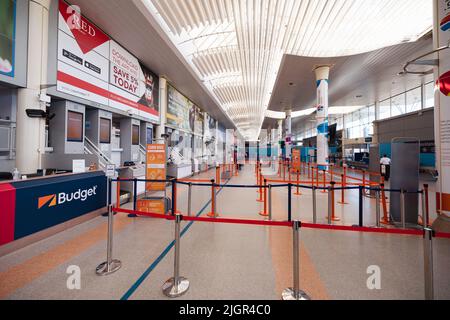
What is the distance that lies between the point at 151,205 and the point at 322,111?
977 cm

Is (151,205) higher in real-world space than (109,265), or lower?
higher

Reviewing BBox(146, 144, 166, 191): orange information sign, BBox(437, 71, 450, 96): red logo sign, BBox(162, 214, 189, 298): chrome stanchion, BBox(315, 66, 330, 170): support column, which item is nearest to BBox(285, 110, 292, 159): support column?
BBox(315, 66, 330, 170): support column

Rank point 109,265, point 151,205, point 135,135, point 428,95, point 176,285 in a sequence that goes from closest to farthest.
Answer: point 176,285
point 109,265
point 151,205
point 135,135
point 428,95

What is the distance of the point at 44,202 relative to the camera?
11.5 ft

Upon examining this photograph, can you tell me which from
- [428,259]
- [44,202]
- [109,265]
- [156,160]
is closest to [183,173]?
[156,160]

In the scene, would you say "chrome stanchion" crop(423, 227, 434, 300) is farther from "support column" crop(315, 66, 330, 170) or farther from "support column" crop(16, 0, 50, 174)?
"support column" crop(315, 66, 330, 170)

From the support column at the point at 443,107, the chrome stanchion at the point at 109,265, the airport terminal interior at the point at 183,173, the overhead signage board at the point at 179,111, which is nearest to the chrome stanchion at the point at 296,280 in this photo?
the airport terminal interior at the point at 183,173

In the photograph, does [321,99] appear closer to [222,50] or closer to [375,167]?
[375,167]

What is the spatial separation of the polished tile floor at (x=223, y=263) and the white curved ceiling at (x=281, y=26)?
20.1 ft

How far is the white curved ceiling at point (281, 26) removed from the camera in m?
6.08

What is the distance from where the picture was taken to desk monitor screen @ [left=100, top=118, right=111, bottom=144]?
6556 mm

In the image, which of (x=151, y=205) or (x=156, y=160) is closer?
(x=151, y=205)

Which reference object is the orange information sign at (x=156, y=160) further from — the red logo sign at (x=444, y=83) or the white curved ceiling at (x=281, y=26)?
the red logo sign at (x=444, y=83)

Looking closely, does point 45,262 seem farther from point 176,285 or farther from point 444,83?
point 444,83
